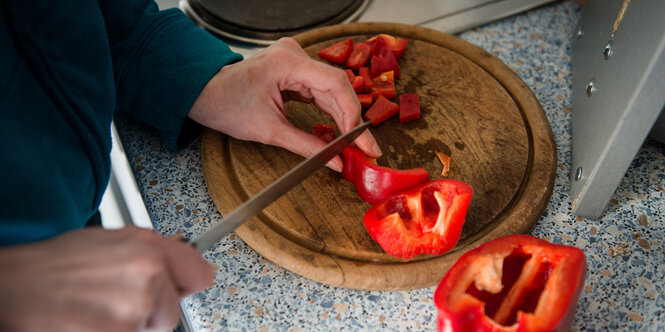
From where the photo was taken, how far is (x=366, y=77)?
1332 millimetres

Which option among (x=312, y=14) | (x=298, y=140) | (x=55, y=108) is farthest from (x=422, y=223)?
(x=312, y=14)

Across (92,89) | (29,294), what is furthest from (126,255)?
(92,89)

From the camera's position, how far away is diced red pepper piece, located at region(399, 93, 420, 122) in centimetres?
123

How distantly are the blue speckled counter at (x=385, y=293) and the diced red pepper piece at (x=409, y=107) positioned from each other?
1.18ft

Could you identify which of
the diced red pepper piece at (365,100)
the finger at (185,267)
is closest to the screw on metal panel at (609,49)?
the diced red pepper piece at (365,100)

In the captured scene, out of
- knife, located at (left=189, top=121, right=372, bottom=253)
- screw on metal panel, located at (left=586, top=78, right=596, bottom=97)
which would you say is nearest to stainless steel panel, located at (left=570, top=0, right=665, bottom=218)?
screw on metal panel, located at (left=586, top=78, right=596, bottom=97)

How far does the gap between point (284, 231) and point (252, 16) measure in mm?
766

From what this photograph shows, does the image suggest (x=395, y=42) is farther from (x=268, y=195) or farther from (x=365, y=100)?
(x=268, y=195)

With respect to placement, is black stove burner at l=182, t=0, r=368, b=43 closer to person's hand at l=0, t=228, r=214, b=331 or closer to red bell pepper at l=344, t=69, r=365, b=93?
red bell pepper at l=344, t=69, r=365, b=93

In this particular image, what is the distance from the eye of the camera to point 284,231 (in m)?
1.05

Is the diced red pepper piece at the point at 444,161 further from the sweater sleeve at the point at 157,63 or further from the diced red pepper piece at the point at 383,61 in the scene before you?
the sweater sleeve at the point at 157,63

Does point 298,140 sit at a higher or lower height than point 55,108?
lower

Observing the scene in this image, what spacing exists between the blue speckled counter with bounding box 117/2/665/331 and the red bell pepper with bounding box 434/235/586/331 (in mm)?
140

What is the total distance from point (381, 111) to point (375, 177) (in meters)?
0.24
